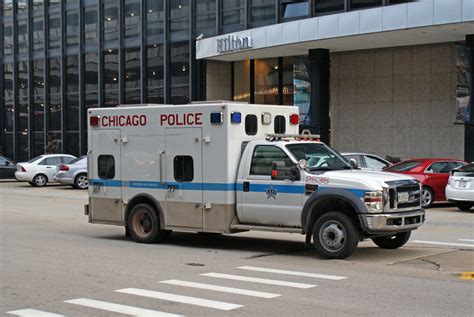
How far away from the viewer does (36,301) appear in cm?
816

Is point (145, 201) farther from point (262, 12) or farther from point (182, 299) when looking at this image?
point (262, 12)

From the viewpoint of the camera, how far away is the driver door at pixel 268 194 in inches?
448

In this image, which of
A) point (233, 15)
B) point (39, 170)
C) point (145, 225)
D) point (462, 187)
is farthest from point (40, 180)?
point (462, 187)

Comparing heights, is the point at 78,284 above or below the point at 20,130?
below

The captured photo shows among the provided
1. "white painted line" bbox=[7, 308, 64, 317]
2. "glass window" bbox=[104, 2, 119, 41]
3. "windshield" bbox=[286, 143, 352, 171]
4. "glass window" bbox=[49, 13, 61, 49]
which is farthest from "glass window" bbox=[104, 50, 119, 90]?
"white painted line" bbox=[7, 308, 64, 317]

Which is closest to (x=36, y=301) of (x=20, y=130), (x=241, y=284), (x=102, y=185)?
(x=241, y=284)

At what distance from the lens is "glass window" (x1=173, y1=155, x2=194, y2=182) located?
1252cm

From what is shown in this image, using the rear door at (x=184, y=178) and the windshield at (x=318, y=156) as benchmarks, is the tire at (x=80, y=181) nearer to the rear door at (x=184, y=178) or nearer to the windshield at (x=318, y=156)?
the rear door at (x=184, y=178)

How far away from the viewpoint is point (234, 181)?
12086mm

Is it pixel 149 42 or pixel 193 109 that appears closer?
pixel 193 109

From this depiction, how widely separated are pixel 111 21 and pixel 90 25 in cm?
196

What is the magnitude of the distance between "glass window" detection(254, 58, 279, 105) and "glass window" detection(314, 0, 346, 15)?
465 cm

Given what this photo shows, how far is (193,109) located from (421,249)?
468 cm

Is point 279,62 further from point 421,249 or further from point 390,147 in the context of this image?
point 421,249
